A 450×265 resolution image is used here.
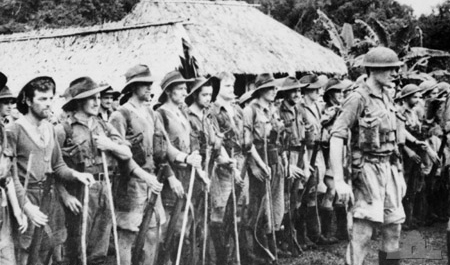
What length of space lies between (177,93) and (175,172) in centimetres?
81

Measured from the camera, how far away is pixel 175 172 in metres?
6.26

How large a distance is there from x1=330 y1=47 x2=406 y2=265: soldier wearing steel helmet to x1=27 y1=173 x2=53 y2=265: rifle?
2.55 m

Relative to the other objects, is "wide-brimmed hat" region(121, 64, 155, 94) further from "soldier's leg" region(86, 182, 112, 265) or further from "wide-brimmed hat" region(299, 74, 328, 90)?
"wide-brimmed hat" region(299, 74, 328, 90)

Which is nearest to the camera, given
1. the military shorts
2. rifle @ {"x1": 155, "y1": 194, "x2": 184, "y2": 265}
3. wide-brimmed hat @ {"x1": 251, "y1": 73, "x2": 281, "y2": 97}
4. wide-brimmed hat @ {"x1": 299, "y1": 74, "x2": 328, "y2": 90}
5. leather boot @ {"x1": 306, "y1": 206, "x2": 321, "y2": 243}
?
the military shorts

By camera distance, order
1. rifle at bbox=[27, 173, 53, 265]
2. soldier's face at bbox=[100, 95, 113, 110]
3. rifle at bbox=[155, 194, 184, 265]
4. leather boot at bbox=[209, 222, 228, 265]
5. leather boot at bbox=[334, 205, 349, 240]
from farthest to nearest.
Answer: leather boot at bbox=[334, 205, 349, 240] → soldier's face at bbox=[100, 95, 113, 110] → leather boot at bbox=[209, 222, 228, 265] → rifle at bbox=[155, 194, 184, 265] → rifle at bbox=[27, 173, 53, 265]

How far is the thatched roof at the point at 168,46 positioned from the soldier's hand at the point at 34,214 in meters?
5.09

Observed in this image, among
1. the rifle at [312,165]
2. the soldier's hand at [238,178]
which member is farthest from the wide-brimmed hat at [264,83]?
the rifle at [312,165]

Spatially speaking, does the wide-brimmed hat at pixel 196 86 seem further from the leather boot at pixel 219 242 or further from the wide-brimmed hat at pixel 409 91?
the wide-brimmed hat at pixel 409 91

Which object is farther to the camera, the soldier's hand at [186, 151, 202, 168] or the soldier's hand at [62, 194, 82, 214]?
the soldier's hand at [186, 151, 202, 168]

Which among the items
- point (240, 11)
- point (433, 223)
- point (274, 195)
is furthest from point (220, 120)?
point (240, 11)

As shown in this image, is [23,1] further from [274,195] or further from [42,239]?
[42,239]

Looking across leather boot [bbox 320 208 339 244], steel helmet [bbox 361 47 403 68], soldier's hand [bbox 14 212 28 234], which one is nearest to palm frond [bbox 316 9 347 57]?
leather boot [bbox 320 208 339 244]

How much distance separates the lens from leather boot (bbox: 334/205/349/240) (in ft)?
29.1

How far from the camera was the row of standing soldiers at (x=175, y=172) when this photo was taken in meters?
5.05
